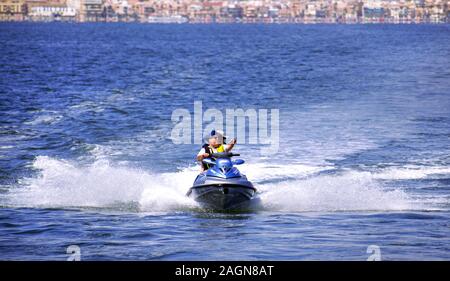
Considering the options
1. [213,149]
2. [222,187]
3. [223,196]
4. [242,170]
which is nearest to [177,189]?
[213,149]

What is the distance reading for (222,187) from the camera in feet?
59.2

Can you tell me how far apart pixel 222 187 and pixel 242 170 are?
19.5 ft

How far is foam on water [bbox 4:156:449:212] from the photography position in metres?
19.3

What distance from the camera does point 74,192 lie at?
21000 millimetres

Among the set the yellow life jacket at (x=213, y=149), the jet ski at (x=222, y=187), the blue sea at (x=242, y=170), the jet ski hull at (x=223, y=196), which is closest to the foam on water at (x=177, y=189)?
the blue sea at (x=242, y=170)

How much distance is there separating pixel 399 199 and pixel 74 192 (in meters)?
7.38

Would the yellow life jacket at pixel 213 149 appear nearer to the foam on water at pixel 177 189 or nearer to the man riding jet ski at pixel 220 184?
the man riding jet ski at pixel 220 184

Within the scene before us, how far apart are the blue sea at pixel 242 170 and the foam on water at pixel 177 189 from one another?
5 centimetres

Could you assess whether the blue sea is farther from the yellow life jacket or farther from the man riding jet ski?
the yellow life jacket

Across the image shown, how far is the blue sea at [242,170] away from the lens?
1546 centimetres

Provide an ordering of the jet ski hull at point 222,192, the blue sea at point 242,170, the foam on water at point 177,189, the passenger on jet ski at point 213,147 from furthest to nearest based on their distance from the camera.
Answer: the foam on water at point 177,189, the passenger on jet ski at point 213,147, the jet ski hull at point 222,192, the blue sea at point 242,170

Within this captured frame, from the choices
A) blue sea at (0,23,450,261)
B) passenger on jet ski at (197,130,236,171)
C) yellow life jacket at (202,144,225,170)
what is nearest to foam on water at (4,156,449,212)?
blue sea at (0,23,450,261)

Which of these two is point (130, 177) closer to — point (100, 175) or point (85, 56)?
point (100, 175)

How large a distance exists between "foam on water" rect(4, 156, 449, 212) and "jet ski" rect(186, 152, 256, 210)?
583mm
